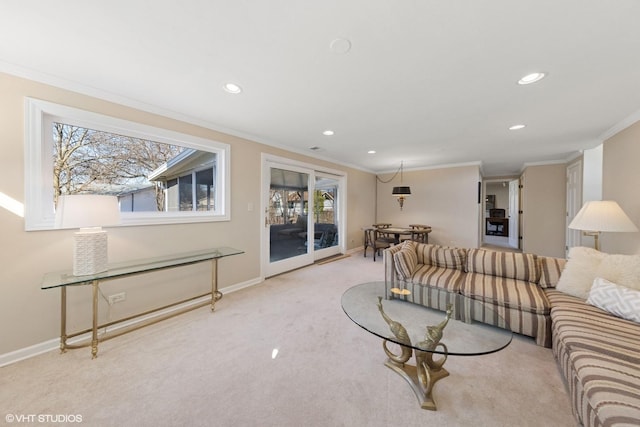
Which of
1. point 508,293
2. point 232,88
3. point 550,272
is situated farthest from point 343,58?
point 550,272

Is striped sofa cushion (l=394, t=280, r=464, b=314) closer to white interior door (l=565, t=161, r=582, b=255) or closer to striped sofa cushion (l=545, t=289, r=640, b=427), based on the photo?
striped sofa cushion (l=545, t=289, r=640, b=427)

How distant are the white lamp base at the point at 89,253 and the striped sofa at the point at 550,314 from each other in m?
2.66

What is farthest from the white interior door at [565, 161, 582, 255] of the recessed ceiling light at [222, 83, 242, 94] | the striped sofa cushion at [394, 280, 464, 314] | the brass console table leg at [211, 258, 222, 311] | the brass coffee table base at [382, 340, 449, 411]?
the brass console table leg at [211, 258, 222, 311]

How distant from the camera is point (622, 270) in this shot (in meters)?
1.82

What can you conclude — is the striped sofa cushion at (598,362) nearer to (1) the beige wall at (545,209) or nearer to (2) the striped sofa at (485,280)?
(2) the striped sofa at (485,280)

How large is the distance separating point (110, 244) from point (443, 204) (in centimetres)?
655

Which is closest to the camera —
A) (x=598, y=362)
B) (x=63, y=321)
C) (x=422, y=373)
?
(x=598, y=362)

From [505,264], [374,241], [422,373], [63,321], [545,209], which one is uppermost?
[545,209]

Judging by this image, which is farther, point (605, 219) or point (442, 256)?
point (442, 256)

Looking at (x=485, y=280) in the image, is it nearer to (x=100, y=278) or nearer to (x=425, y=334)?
(x=425, y=334)

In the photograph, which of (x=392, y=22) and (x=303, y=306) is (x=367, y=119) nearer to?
(x=392, y=22)

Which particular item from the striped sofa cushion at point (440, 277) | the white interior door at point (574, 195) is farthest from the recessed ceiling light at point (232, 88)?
the white interior door at point (574, 195)

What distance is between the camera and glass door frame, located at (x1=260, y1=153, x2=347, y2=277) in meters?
3.70

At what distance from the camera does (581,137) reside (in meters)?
3.45
